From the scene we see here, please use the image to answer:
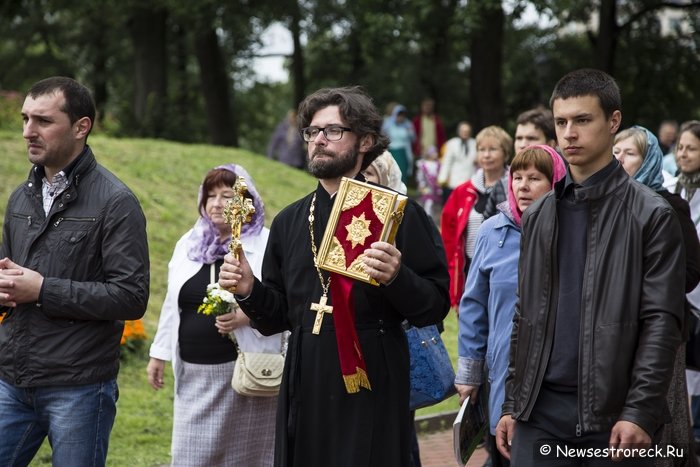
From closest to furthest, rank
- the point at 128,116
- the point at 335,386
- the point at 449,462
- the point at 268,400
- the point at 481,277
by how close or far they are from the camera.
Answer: the point at 335,386 → the point at 481,277 → the point at 268,400 → the point at 449,462 → the point at 128,116

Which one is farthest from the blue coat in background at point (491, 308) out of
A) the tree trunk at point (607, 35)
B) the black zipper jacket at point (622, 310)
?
the tree trunk at point (607, 35)

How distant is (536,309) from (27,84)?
120ft

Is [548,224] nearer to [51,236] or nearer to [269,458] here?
[51,236]

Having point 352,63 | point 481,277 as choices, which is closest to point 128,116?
point 352,63

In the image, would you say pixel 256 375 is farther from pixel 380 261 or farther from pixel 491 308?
pixel 380 261

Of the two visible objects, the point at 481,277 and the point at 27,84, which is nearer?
the point at 481,277

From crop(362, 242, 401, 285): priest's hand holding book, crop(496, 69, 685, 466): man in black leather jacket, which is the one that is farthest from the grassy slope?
crop(496, 69, 685, 466): man in black leather jacket

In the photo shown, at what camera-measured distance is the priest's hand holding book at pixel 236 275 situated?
15.7ft

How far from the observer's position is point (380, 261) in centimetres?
448

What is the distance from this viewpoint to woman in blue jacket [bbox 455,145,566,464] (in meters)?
6.01

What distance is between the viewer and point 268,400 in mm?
6727

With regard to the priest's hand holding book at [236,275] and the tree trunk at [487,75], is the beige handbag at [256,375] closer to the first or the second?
the priest's hand holding book at [236,275]

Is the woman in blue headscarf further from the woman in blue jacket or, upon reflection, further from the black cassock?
the black cassock

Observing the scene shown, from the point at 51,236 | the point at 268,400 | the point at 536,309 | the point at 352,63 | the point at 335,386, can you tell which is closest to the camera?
the point at 536,309
